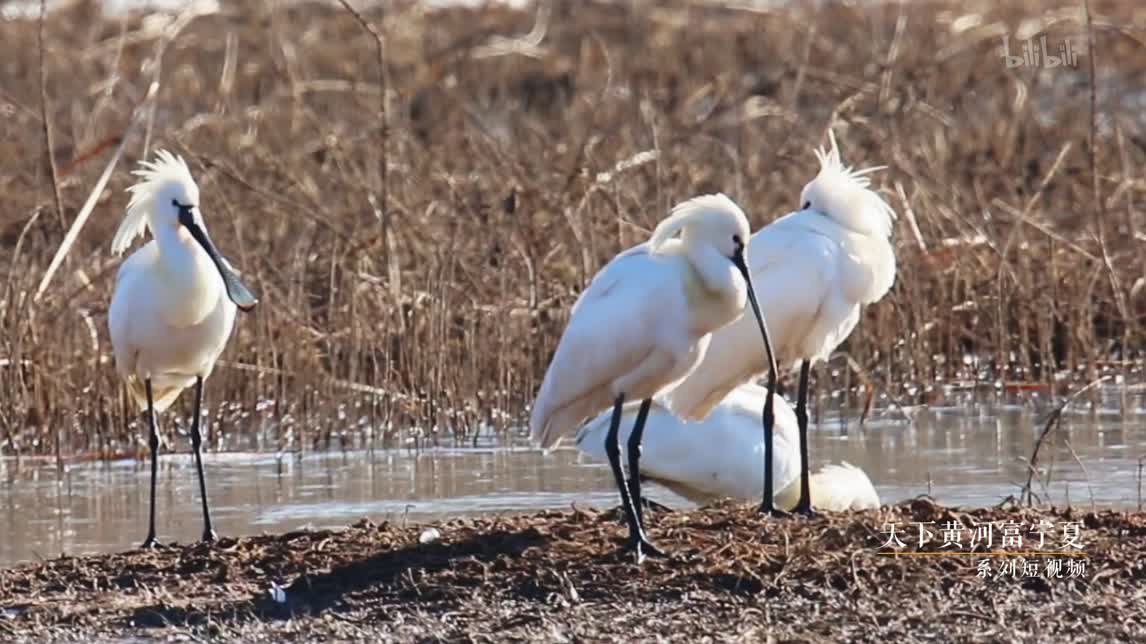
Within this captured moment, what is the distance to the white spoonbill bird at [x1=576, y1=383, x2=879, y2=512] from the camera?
825 centimetres

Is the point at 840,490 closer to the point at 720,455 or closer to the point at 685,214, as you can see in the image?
the point at 720,455

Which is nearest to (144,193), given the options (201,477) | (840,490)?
(201,477)

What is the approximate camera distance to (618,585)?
20.6 feet

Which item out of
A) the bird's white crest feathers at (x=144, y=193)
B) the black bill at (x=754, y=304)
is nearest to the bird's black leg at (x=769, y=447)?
the black bill at (x=754, y=304)

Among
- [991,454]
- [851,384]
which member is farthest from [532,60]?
[991,454]

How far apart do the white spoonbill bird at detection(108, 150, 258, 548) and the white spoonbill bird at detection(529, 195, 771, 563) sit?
72.0 inches

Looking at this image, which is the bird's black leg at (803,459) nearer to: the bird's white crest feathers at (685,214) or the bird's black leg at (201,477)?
the bird's white crest feathers at (685,214)

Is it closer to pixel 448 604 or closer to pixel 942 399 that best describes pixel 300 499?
pixel 448 604

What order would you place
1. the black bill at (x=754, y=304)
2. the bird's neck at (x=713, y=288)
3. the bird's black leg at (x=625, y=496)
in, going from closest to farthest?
1. the bird's black leg at (x=625, y=496)
2. the bird's neck at (x=713, y=288)
3. the black bill at (x=754, y=304)

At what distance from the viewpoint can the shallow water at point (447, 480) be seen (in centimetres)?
828

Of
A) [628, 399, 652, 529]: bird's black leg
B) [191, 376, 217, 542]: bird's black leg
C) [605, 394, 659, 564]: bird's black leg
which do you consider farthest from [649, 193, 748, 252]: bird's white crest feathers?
[191, 376, 217, 542]: bird's black leg

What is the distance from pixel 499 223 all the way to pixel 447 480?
11.1ft

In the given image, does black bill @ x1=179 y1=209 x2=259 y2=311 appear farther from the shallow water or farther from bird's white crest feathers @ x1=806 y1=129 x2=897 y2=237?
bird's white crest feathers @ x1=806 y1=129 x2=897 y2=237

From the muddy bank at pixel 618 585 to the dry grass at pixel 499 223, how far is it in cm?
338
